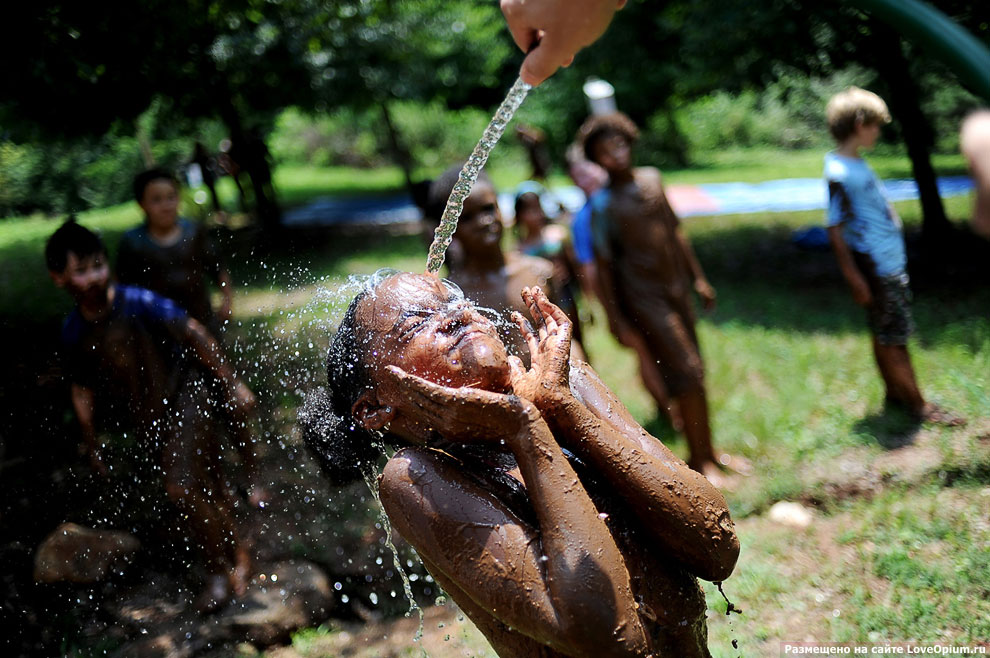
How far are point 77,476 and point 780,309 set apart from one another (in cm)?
677

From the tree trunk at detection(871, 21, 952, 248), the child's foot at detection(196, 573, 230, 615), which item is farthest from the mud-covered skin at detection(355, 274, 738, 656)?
the tree trunk at detection(871, 21, 952, 248)

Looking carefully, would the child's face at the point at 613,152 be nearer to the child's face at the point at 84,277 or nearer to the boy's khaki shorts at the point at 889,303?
the boy's khaki shorts at the point at 889,303

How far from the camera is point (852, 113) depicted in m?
5.16

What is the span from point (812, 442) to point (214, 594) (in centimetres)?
373

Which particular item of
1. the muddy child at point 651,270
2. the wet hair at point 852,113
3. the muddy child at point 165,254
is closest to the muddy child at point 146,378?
the muddy child at point 165,254

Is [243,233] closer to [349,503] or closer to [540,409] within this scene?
[349,503]

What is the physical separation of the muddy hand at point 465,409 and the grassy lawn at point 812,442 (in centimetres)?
91

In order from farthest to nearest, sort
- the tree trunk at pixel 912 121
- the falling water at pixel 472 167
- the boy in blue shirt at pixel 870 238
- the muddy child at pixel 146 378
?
the tree trunk at pixel 912 121, the boy in blue shirt at pixel 870 238, the muddy child at pixel 146 378, the falling water at pixel 472 167

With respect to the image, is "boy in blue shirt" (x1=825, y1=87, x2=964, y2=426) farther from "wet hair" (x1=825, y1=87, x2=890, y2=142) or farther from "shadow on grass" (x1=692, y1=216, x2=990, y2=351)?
"shadow on grass" (x1=692, y1=216, x2=990, y2=351)

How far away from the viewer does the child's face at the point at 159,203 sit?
4941mm

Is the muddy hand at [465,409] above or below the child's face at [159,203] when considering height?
below

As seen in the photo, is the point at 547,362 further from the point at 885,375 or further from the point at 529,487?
the point at 885,375

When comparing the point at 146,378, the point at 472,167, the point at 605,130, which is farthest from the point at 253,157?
the point at 472,167

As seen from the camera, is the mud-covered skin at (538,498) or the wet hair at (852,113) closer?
the mud-covered skin at (538,498)
